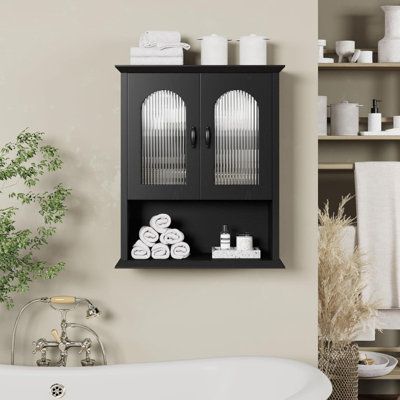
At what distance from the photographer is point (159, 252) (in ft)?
9.69

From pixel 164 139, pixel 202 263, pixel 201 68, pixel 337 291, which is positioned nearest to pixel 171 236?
pixel 202 263

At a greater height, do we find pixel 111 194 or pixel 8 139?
pixel 8 139

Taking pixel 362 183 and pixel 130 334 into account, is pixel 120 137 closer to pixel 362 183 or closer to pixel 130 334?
pixel 130 334

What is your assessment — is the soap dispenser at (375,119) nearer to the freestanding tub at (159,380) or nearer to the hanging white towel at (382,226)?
the hanging white towel at (382,226)

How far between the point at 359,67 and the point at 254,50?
66.9 inches

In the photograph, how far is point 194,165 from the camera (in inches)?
116

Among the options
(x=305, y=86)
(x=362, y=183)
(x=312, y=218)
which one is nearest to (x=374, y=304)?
(x=362, y=183)

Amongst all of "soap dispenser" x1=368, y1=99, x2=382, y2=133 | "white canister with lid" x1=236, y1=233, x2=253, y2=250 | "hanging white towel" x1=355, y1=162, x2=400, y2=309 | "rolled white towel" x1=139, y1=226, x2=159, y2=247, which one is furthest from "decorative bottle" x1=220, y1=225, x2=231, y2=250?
"soap dispenser" x1=368, y1=99, x2=382, y2=133

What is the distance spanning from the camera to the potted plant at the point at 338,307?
12.2ft

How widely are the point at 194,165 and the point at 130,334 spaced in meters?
0.78

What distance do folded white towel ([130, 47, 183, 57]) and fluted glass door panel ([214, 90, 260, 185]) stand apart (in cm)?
25

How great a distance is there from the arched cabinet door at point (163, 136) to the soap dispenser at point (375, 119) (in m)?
1.81

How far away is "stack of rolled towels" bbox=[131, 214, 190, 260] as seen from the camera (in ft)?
9.68

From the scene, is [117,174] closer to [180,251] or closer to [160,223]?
[160,223]
